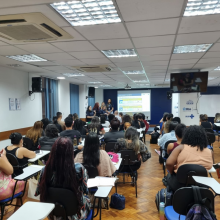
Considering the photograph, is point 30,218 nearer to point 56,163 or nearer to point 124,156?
point 56,163

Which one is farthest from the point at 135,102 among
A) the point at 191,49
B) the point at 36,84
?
the point at 191,49

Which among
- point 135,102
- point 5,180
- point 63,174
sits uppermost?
point 135,102

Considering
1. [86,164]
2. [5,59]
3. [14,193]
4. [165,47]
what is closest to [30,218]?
[86,164]

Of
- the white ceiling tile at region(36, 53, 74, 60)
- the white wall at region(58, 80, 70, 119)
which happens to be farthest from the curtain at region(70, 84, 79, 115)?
the white ceiling tile at region(36, 53, 74, 60)

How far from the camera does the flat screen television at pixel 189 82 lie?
5.70 metres

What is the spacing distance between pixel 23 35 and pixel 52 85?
546 cm

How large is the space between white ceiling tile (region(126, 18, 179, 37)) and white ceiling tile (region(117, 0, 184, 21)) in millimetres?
142

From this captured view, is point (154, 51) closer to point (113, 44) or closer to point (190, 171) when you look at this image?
point (113, 44)

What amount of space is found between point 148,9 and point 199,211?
2.00m

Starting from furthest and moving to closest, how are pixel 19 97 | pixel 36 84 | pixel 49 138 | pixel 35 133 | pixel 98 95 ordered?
pixel 98 95
pixel 36 84
pixel 19 97
pixel 35 133
pixel 49 138

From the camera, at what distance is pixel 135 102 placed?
12.8 meters

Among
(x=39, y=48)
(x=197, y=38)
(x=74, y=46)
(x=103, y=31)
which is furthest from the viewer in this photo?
(x=39, y=48)

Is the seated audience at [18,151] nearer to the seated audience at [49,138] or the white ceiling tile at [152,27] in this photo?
the seated audience at [49,138]

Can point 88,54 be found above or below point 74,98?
above
